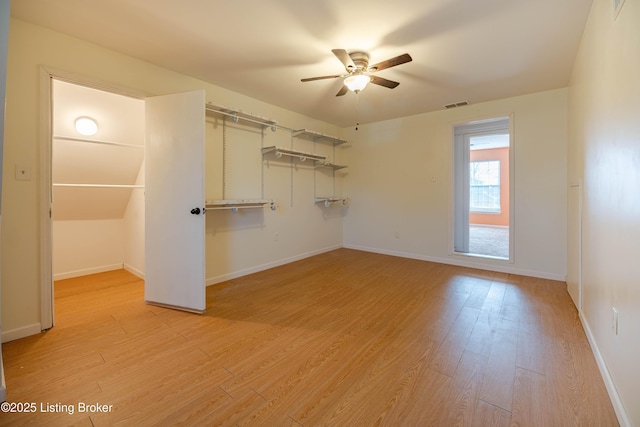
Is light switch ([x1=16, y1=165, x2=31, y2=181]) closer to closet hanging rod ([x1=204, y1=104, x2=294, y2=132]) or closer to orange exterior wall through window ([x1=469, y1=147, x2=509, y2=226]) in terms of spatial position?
closet hanging rod ([x1=204, y1=104, x2=294, y2=132])

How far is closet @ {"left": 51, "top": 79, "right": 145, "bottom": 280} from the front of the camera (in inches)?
119

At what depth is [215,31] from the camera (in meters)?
2.24

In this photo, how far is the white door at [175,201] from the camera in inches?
100

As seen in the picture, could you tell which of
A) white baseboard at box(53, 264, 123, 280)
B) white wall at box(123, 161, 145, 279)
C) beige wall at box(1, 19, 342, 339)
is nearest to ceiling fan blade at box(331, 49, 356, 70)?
beige wall at box(1, 19, 342, 339)

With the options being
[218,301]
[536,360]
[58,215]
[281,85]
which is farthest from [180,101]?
[536,360]

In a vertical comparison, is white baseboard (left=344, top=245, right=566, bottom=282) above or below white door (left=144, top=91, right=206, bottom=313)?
below

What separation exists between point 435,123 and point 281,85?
2.62 meters

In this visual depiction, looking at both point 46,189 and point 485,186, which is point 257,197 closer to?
point 46,189

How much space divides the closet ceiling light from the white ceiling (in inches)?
43.5

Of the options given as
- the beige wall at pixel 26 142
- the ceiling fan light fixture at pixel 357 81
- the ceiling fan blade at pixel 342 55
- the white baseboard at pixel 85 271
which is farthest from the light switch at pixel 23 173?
the ceiling fan light fixture at pixel 357 81

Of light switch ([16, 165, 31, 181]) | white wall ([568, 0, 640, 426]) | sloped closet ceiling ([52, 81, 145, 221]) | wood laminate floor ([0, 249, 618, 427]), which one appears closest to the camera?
white wall ([568, 0, 640, 426])

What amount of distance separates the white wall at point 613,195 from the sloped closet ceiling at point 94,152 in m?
4.25

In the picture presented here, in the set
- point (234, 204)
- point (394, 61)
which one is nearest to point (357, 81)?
point (394, 61)

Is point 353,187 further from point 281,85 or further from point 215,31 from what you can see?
point 215,31
